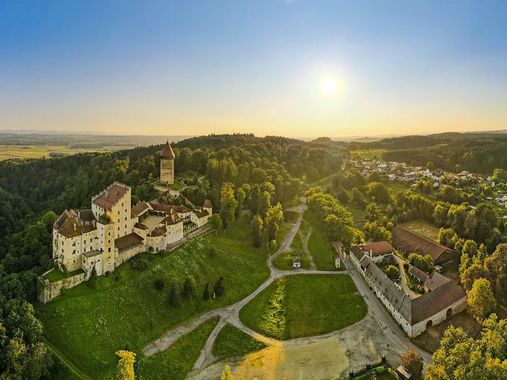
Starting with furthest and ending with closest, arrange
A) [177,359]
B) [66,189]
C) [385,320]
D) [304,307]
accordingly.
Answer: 1. [66,189]
2. [304,307]
3. [385,320]
4. [177,359]

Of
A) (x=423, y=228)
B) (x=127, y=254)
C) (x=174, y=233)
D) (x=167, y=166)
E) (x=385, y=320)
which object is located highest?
(x=167, y=166)

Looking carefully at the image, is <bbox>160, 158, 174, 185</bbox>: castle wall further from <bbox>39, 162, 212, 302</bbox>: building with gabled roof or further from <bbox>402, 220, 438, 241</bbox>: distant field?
<bbox>402, 220, 438, 241</bbox>: distant field

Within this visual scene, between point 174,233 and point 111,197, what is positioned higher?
point 111,197

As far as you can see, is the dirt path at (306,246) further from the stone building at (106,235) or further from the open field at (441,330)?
the stone building at (106,235)

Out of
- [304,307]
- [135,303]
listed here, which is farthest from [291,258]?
[135,303]

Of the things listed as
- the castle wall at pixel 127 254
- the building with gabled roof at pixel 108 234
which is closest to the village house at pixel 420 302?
the building with gabled roof at pixel 108 234

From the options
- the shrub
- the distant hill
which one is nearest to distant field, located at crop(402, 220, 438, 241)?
the shrub

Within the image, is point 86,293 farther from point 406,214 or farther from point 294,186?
point 406,214

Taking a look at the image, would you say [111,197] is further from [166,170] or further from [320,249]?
[320,249]
